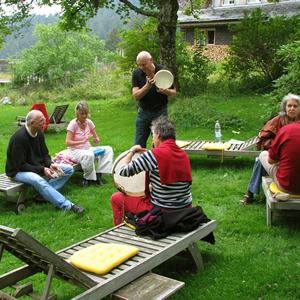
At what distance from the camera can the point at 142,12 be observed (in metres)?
13.3

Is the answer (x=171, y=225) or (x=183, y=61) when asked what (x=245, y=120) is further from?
(x=171, y=225)

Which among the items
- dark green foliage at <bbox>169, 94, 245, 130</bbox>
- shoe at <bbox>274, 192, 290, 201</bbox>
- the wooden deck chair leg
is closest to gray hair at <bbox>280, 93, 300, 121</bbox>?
shoe at <bbox>274, 192, 290, 201</bbox>

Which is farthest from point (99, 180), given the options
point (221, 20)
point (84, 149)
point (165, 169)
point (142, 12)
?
point (221, 20)

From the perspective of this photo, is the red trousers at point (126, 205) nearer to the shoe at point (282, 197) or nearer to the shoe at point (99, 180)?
the shoe at point (282, 197)

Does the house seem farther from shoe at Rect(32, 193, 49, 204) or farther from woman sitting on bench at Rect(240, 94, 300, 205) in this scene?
shoe at Rect(32, 193, 49, 204)

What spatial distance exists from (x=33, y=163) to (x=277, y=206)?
3.53 meters

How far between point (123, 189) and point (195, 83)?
11.4 meters

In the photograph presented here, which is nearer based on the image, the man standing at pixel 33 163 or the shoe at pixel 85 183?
the man standing at pixel 33 163

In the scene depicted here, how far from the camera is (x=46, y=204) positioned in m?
5.23

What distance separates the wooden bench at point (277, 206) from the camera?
379 cm

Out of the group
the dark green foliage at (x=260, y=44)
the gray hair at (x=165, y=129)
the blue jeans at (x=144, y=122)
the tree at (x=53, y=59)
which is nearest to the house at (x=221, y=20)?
the tree at (x=53, y=59)

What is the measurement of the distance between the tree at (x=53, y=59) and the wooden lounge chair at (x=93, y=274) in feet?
86.0

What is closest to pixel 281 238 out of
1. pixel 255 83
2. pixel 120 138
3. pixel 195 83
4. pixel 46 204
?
pixel 46 204

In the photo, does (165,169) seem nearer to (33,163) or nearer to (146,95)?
(146,95)
